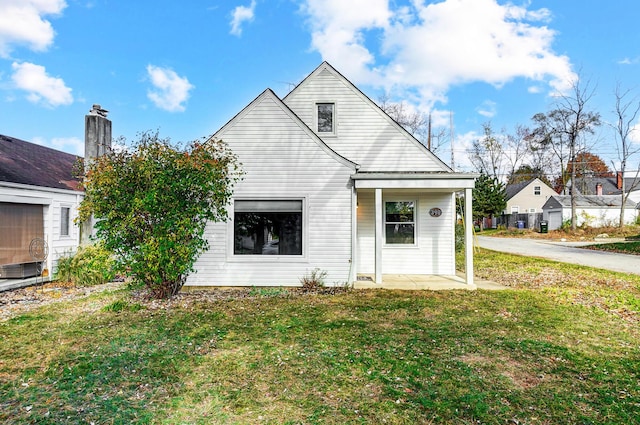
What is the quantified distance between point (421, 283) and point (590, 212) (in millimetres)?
35984

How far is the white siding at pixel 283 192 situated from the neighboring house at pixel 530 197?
4340 centimetres

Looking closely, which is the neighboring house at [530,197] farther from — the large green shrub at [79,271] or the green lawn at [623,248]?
the large green shrub at [79,271]

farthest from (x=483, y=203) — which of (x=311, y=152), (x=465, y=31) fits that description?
(x=311, y=152)

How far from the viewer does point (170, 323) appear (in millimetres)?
5871

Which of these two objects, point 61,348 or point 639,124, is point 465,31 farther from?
point 639,124

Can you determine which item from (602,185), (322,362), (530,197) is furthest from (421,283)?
(602,185)

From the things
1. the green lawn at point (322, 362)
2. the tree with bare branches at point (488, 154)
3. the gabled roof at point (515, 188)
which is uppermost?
the tree with bare branches at point (488, 154)

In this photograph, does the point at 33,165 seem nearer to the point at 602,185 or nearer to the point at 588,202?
the point at 588,202

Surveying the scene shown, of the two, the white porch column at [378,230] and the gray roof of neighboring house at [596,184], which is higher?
the gray roof of neighboring house at [596,184]

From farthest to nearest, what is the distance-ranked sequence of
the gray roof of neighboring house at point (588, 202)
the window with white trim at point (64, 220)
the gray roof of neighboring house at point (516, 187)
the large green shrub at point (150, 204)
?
the gray roof of neighboring house at point (516, 187) < the gray roof of neighboring house at point (588, 202) < the window with white trim at point (64, 220) < the large green shrub at point (150, 204)

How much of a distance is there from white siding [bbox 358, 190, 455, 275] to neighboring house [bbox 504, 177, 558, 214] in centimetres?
3997

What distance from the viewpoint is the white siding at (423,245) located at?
1102 cm

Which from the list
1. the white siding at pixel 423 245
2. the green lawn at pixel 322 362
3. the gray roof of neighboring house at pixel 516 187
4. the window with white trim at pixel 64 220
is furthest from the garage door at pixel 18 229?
the gray roof of neighboring house at pixel 516 187

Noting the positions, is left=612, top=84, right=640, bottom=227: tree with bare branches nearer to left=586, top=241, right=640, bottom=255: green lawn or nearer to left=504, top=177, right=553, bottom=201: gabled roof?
left=586, top=241, right=640, bottom=255: green lawn
